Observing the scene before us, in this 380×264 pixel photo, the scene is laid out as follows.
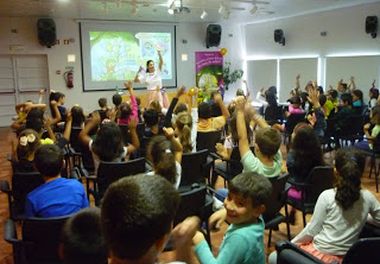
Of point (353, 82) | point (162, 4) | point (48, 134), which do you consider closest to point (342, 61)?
point (353, 82)

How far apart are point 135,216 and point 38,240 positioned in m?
1.57

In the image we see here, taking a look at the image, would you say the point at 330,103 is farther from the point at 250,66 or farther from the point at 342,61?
the point at 250,66

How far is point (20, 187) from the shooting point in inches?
128

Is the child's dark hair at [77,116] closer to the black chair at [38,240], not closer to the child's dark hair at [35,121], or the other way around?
the child's dark hair at [35,121]

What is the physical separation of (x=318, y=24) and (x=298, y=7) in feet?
3.57

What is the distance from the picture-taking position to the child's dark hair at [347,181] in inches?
85.0

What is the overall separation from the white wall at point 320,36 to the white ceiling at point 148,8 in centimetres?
24

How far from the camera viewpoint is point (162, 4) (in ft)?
30.4

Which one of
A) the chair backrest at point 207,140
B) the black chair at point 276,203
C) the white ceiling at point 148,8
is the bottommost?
the black chair at point 276,203

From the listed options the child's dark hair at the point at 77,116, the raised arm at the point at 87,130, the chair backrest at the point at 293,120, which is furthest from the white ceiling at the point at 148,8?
the raised arm at the point at 87,130

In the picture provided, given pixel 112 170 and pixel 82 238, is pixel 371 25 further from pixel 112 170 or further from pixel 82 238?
pixel 82 238

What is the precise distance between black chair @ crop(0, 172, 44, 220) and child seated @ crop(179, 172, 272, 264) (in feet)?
6.56

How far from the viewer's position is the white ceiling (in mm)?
9055

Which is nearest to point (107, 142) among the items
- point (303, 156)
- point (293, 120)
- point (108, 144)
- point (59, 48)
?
point (108, 144)
